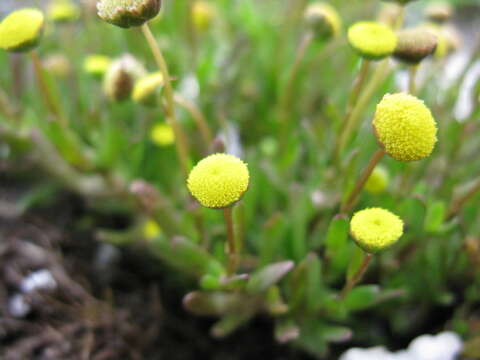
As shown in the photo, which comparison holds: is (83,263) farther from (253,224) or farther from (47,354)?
(253,224)

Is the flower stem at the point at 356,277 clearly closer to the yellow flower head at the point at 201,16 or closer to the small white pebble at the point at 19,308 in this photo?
the small white pebble at the point at 19,308

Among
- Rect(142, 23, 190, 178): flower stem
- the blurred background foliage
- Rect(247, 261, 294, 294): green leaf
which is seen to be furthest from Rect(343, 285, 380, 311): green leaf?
Rect(142, 23, 190, 178): flower stem

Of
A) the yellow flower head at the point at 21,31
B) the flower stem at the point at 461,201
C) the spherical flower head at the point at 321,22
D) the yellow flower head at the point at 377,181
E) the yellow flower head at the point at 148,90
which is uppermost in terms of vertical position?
the spherical flower head at the point at 321,22

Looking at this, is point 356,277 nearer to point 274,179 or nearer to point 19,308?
point 274,179

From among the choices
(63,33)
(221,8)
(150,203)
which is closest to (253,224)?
(150,203)

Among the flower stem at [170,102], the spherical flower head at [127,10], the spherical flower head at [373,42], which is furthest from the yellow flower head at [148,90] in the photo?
the spherical flower head at [373,42]

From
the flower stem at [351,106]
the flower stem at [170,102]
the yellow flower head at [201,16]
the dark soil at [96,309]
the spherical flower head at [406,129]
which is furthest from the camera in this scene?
the yellow flower head at [201,16]
